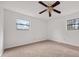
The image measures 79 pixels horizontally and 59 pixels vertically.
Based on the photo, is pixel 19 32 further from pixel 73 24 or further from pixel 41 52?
pixel 73 24

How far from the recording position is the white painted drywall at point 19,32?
181 inches

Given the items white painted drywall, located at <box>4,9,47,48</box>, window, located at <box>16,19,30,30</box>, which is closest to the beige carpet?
white painted drywall, located at <box>4,9,47,48</box>

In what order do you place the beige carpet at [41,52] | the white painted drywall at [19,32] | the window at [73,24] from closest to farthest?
the beige carpet at [41,52], the white painted drywall at [19,32], the window at [73,24]

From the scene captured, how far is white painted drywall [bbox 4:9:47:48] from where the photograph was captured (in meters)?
4.60

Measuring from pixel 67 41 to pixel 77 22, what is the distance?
1622mm

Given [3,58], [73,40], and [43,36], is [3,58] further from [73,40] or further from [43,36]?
[43,36]

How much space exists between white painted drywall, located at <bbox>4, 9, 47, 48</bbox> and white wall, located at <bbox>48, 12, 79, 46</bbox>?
2.98 ft

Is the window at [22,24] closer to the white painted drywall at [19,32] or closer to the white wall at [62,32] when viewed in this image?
the white painted drywall at [19,32]

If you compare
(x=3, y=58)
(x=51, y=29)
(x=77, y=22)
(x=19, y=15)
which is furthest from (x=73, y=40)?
(x=3, y=58)

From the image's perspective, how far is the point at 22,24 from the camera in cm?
582

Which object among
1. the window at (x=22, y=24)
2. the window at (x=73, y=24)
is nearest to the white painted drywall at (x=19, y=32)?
the window at (x=22, y=24)

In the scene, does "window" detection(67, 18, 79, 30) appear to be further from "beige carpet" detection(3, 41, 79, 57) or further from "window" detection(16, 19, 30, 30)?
"window" detection(16, 19, 30, 30)

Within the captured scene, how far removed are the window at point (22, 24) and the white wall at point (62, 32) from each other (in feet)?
9.00

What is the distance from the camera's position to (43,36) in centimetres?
816
